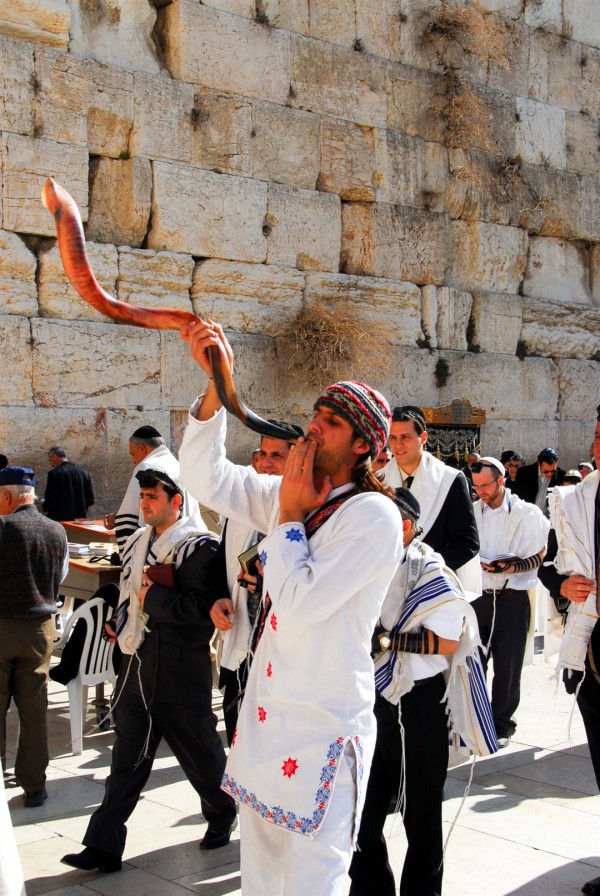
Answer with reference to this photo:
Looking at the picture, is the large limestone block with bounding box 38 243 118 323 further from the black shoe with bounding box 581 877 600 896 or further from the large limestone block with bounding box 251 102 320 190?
the black shoe with bounding box 581 877 600 896

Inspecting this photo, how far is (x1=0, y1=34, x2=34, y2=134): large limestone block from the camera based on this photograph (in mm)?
9273

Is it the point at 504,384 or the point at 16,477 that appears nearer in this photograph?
the point at 16,477

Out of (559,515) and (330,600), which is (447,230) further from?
(330,600)

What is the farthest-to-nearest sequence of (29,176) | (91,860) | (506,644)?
1. (29,176)
2. (506,644)
3. (91,860)

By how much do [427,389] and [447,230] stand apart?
6.31 feet

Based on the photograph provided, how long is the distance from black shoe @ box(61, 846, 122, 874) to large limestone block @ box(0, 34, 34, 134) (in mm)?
6965

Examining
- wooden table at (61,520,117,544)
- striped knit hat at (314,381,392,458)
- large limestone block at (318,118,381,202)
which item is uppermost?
large limestone block at (318,118,381,202)

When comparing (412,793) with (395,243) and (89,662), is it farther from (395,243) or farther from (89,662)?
(395,243)

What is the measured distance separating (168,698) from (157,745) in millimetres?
204

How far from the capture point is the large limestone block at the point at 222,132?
10484 millimetres

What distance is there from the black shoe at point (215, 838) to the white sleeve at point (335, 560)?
202 centimetres

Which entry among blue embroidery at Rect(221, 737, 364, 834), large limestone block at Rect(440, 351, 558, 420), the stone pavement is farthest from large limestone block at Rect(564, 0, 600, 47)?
blue embroidery at Rect(221, 737, 364, 834)

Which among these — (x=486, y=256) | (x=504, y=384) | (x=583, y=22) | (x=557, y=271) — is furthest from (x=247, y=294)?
(x=583, y=22)

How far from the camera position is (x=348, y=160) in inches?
455
